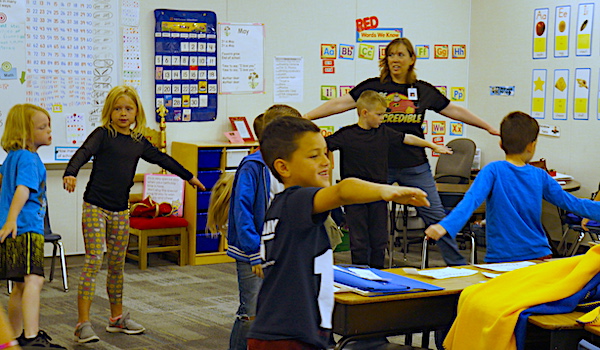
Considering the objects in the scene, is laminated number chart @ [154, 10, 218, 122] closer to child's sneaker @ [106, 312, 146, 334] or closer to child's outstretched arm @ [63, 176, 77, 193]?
child's sneaker @ [106, 312, 146, 334]

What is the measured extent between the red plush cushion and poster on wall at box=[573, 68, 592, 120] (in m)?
3.87

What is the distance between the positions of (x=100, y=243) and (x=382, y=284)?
6.83ft

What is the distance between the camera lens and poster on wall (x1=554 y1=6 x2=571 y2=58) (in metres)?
7.75

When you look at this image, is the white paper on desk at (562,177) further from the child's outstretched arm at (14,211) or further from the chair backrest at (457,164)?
the child's outstretched arm at (14,211)

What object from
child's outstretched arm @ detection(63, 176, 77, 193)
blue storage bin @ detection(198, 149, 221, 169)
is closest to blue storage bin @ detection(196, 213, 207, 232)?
blue storage bin @ detection(198, 149, 221, 169)

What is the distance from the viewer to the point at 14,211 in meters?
4.05

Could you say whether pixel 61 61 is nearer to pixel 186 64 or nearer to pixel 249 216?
pixel 186 64

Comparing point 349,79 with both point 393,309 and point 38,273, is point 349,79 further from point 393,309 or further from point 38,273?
point 393,309

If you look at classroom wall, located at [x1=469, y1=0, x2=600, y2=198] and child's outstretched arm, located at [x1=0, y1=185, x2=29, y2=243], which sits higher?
classroom wall, located at [x1=469, y1=0, x2=600, y2=198]

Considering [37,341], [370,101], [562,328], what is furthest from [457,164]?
[562,328]

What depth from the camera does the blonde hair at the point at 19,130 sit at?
4.21 meters

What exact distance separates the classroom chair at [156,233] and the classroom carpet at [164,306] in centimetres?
13

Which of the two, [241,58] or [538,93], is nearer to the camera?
[241,58]

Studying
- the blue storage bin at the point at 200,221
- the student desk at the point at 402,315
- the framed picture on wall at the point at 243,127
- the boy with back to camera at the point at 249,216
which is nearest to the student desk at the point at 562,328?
the student desk at the point at 402,315
